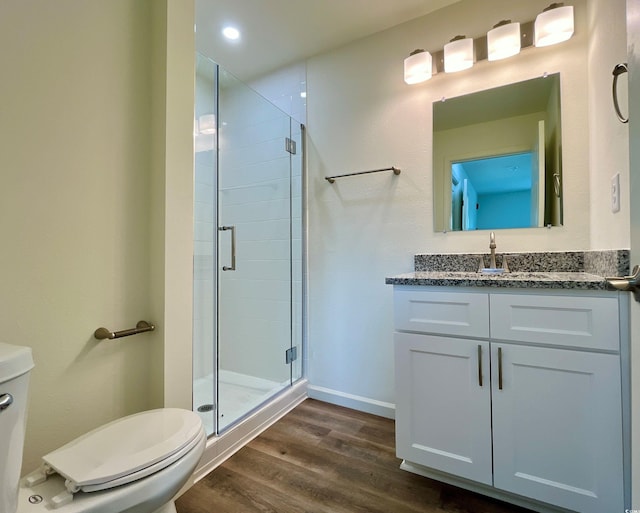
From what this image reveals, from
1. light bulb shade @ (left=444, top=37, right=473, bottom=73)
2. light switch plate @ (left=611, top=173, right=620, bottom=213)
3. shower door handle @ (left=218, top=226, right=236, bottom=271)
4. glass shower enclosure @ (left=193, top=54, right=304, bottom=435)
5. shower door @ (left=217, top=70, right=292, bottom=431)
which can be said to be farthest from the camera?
shower door @ (left=217, top=70, right=292, bottom=431)

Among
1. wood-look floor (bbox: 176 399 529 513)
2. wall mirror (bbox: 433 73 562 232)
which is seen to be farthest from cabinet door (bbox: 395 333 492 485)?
wall mirror (bbox: 433 73 562 232)

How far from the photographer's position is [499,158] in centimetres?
168

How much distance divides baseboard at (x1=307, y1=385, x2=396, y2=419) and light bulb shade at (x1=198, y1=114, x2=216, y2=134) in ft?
6.15

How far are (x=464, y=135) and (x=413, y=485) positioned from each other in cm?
180

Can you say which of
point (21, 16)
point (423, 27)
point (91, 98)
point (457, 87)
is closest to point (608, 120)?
point (457, 87)

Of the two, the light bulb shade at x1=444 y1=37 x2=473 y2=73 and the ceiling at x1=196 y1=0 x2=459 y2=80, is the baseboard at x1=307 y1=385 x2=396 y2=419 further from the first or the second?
the ceiling at x1=196 y1=0 x2=459 y2=80

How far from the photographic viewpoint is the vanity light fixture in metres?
1.46

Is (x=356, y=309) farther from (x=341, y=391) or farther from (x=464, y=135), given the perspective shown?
(x=464, y=135)

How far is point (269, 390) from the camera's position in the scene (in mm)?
2070

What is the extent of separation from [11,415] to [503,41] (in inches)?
93.3

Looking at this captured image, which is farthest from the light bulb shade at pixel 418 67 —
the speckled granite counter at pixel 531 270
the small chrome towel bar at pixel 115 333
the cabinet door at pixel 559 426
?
the small chrome towel bar at pixel 115 333

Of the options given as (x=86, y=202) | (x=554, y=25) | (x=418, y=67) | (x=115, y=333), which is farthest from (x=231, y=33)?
(x=115, y=333)

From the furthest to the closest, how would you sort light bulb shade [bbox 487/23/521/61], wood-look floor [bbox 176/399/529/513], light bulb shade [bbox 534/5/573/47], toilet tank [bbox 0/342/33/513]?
light bulb shade [bbox 487/23/521/61] → light bulb shade [bbox 534/5/573/47] → wood-look floor [bbox 176/399/529/513] → toilet tank [bbox 0/342/33/513]

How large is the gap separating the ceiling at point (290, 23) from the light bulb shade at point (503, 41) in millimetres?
358
